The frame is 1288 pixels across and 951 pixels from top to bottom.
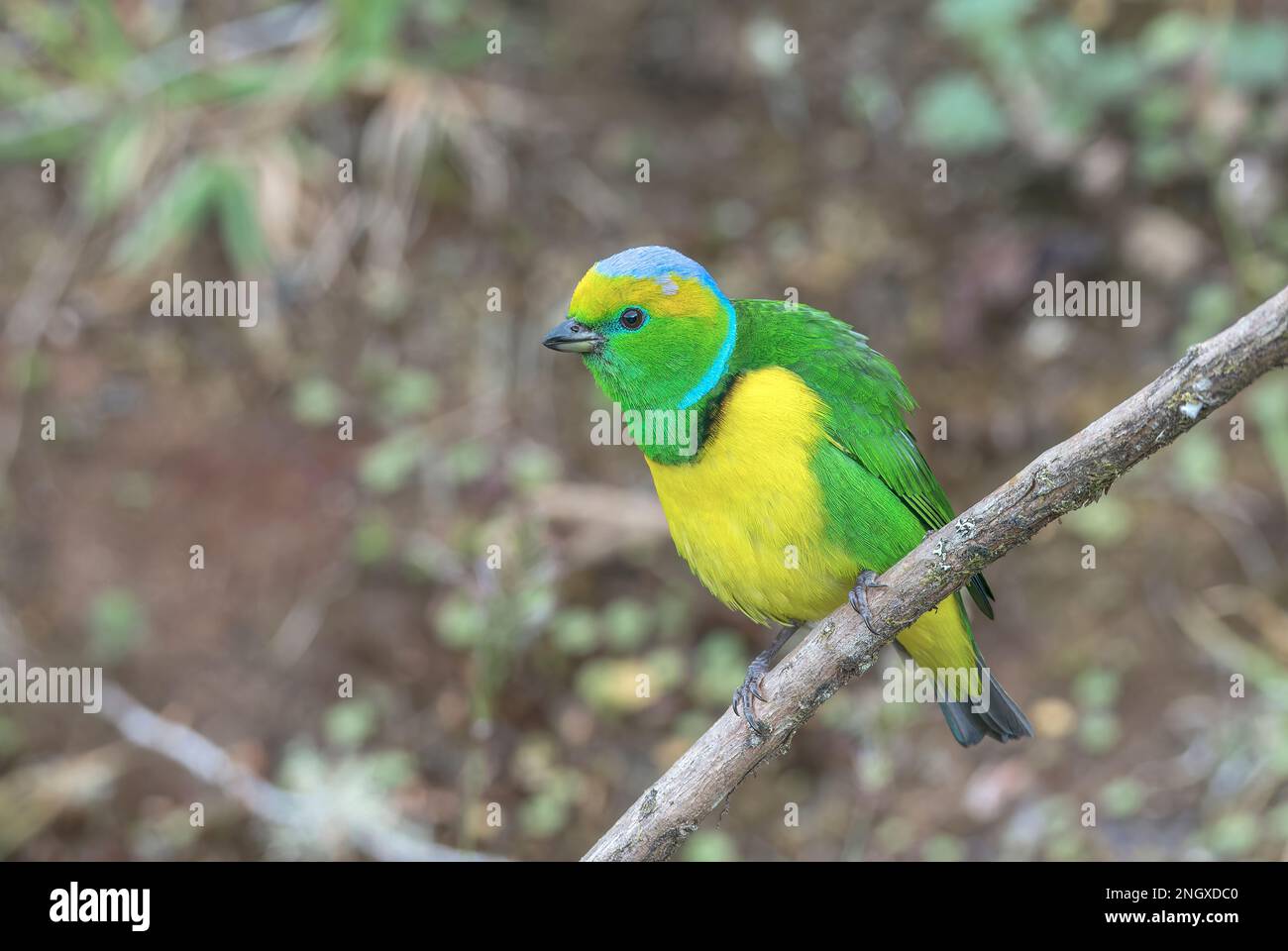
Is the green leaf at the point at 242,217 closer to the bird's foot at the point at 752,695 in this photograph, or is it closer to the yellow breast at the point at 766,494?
the yellow breast at the point at 766,494

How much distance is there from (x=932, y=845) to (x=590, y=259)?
3037 millimetres

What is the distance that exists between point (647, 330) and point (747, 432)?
33 centimetres

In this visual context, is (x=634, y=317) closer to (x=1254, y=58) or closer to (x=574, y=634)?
(x=574, y=634)

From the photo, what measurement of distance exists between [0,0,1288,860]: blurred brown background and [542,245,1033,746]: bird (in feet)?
5.10

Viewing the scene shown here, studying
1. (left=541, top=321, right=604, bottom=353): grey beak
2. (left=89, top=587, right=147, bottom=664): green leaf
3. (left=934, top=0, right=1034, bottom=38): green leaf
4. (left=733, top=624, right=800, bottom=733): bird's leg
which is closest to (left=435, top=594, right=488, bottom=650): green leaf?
(left=89, top=587, right=147, bottom=664): green leaf

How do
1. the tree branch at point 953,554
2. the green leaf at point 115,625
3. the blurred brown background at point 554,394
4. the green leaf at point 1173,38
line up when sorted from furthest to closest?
the green leaf at point 1173,38
the green leaf at point 115,625
the blurred brown background at point 554,394
the tree branch at point 953,554

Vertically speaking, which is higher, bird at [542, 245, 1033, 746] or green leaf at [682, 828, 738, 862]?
bird at [542, 245, 1033, 746]

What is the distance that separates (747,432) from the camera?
2994 mm

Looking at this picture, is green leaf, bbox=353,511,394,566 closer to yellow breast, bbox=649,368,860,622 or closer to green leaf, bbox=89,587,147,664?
green leaf, bbox=89,587,147,664

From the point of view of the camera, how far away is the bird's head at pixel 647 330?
3.00 meters

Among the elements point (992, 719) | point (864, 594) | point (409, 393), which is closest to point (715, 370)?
point (864, 594)

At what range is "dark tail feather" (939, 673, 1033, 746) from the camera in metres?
3.46

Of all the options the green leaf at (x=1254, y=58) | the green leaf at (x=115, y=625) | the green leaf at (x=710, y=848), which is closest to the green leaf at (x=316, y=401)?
the green leaf at (x=115, y=625)

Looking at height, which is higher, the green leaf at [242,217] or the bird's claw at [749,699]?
the green leaf at [242,217]
